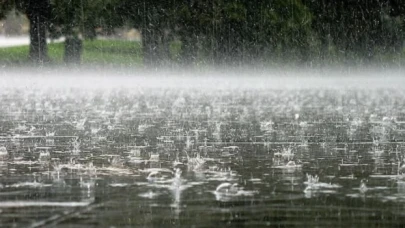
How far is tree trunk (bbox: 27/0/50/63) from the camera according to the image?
44.1 metres

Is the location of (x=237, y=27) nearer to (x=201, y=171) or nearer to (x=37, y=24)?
(x=37, y=24)

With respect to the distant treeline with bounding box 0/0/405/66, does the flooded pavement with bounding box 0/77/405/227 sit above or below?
below

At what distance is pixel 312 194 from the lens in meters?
7.14

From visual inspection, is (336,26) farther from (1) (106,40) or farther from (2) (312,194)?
(2) (312,194)

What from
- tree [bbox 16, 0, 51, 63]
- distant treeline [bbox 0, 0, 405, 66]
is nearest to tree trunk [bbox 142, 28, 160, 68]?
distant treeline [bbox 0, 0, 405, 66]

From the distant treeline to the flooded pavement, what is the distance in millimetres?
27793

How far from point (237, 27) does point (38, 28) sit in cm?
870

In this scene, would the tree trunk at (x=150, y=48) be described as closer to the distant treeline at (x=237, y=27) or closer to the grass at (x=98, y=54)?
the distant treeline at (x=237, y=27)

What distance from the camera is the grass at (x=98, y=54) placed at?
153 feet

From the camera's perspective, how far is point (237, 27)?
4616 cm

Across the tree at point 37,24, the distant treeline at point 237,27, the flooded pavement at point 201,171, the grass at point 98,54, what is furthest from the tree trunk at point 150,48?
the flooded pavement at point 201,171

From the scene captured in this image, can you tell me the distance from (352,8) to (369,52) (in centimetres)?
249

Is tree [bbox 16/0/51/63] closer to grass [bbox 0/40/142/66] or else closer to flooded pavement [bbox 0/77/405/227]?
grass [bbox 0/40/142/66]

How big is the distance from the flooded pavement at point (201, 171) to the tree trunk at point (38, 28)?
27548mm
